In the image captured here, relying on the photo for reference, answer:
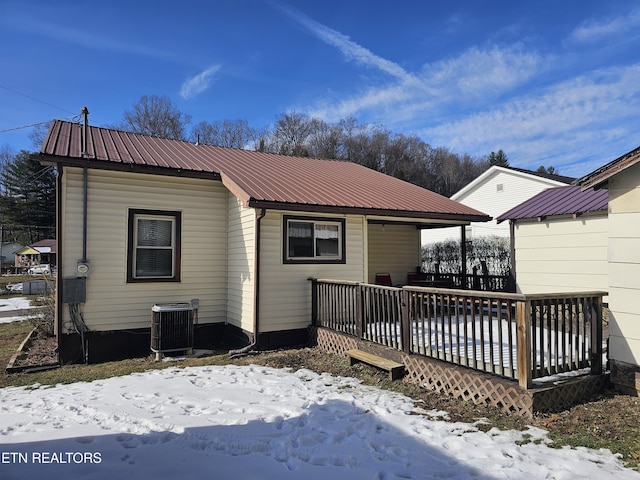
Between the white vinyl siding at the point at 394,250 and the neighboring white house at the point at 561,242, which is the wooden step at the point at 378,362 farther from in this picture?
the white vinyl siding at the point at 394,250

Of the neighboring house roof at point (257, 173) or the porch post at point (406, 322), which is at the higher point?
the neighboring house roof at point (257, 173)

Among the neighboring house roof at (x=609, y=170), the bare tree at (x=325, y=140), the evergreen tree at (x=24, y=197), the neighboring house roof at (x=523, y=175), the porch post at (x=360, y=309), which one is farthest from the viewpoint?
the evergreen tree at (x=24, y=197)

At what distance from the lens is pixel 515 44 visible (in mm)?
11484

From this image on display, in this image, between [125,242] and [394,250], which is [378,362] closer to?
[125,242]

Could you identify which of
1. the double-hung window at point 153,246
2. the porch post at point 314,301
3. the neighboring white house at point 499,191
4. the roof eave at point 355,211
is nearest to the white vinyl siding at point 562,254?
the roof eave at point 355,211

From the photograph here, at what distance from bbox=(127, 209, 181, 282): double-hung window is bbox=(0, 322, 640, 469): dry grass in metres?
1.68

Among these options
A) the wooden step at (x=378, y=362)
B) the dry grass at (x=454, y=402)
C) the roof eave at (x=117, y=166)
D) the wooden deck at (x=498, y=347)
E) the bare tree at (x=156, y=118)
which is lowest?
the dry grass at (x=454, y=402)

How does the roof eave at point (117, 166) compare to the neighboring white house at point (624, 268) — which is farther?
the roof eave at point (117, 166)

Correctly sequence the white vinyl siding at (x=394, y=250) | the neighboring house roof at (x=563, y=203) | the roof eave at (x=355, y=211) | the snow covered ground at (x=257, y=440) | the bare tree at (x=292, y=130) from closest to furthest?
Answer: the snow covered ground at (x=257, y=440) → the roof eave at (x=355, y=211) → the neighboring house roof at (x=563, y=203) → the white vinyl siding at (x=394, y=250) → the bare tree at (x=292, y=130)

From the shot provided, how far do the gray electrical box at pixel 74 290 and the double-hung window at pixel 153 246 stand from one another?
32.6 inches

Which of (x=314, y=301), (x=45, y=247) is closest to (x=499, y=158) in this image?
(x=314, y=301)

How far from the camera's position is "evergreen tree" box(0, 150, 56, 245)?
146 feet

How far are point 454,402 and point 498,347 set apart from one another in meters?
1.14

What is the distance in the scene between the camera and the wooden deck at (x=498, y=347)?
4.31 meters
